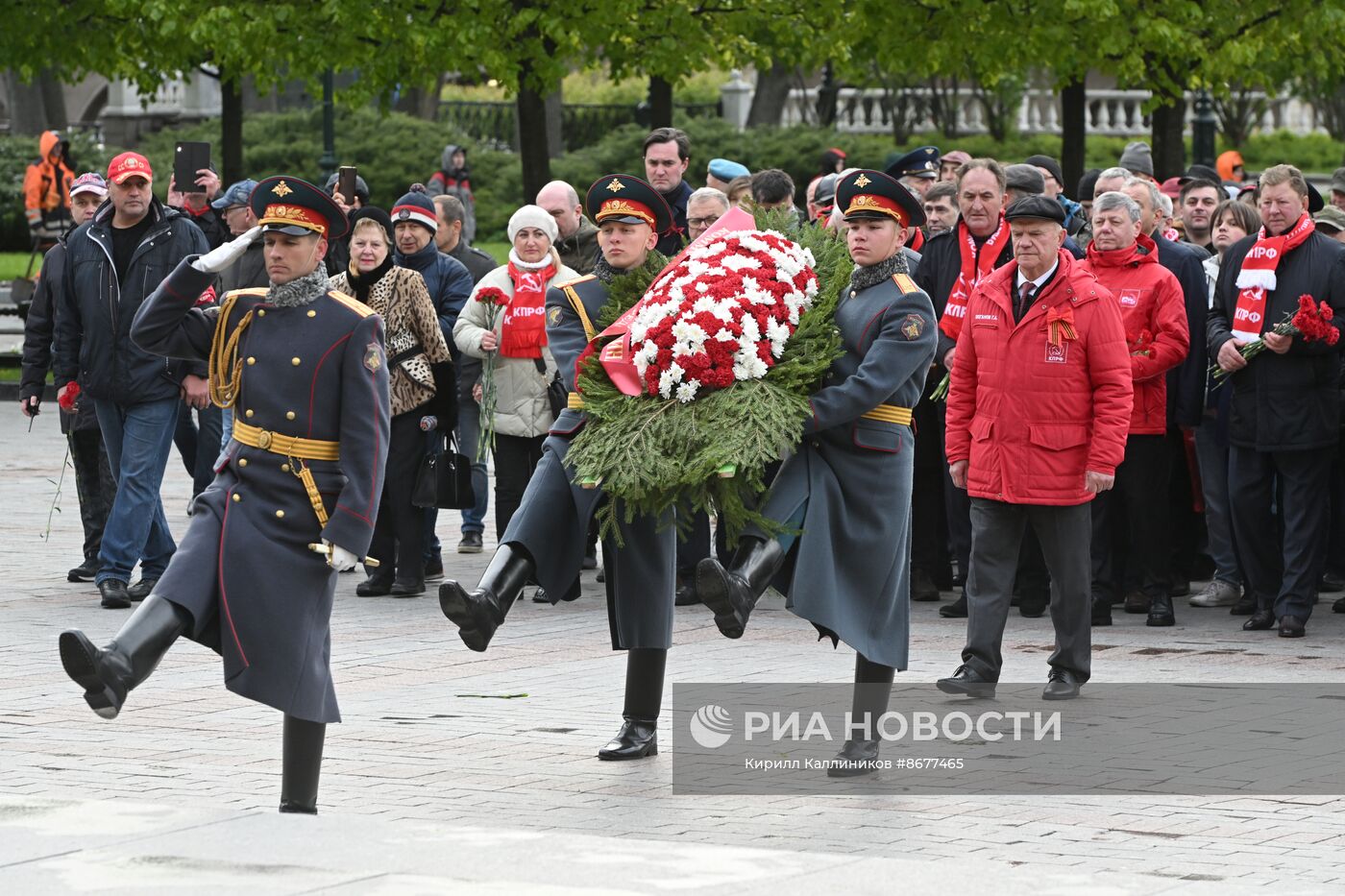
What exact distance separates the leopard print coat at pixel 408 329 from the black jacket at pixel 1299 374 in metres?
4.14

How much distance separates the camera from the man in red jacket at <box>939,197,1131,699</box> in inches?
357

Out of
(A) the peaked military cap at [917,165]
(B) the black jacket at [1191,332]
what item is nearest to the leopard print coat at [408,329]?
(A) the peaked military cap at [917,165]

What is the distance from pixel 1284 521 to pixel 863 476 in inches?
172

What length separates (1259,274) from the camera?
1105cm

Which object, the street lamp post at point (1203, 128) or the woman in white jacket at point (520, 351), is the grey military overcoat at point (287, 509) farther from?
the street lamp post at point (1203, 128)

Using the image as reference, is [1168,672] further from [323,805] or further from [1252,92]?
[1252,92]

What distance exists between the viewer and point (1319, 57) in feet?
78.5

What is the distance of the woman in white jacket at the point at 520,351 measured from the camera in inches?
476

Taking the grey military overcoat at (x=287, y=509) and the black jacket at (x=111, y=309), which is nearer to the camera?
the grey military overcoat at (x=287, y=509)

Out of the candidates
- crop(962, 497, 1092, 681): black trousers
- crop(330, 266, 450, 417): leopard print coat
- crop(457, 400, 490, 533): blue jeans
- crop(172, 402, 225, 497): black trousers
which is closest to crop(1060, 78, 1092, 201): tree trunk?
crop(457, 400, 490, 533): blue jeans

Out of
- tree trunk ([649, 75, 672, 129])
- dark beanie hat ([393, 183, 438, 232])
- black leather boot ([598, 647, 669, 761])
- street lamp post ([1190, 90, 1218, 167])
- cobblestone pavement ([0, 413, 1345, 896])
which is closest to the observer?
cobblestone pavement ([0, 413, 1345, 896])

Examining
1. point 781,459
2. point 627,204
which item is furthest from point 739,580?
point 627,204

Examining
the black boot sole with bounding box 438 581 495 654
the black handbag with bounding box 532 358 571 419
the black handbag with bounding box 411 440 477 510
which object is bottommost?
the black handbag with bounding box 411 440 477 510

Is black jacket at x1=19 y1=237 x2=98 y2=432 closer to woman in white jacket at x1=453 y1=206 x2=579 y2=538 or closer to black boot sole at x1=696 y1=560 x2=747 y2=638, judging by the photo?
woman in white jacket at x1=453 y1=206 x2=579 y2=538
